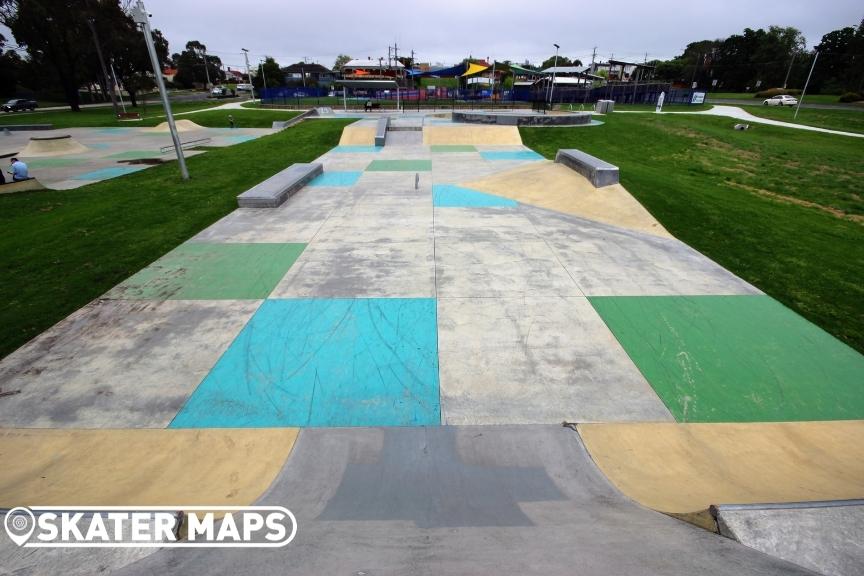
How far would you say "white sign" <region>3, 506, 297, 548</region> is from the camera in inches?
130

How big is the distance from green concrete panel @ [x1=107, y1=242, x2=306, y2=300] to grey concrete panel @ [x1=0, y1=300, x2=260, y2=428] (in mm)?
372

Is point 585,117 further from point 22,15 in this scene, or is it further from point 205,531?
point 22,15

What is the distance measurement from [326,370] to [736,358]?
634 cm

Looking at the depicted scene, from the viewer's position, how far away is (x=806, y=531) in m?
3.33

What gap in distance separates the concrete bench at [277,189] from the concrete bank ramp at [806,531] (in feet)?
43.2

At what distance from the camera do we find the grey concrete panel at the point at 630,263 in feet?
27.9

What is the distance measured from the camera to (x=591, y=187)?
14375 mm

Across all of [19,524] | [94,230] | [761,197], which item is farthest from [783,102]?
[19,524]

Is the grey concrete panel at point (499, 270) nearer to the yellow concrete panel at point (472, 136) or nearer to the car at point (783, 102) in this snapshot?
the yellow concrete panel at point (472, 136)

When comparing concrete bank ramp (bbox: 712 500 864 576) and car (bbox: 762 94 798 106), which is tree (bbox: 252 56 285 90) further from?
concrete bank ramp (bbox: 712 500 864 576)

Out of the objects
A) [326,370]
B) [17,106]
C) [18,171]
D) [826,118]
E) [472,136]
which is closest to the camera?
[326,370]

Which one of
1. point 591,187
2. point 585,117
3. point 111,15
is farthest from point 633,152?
point 111,15

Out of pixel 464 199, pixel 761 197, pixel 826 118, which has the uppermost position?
pixel 826 118

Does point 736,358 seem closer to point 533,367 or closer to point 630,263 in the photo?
point 533,367
